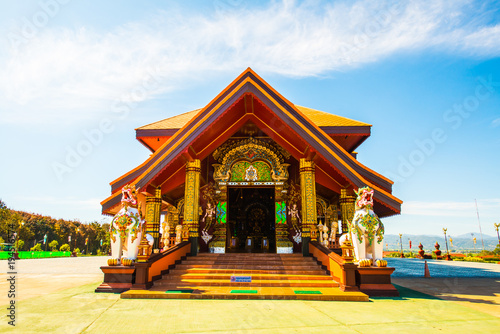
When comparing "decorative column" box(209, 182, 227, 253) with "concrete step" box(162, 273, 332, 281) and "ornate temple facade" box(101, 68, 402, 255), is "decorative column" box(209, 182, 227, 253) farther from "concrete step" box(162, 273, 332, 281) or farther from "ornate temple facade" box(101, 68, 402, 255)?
"concrete step" box(162, 273, 332, 281)

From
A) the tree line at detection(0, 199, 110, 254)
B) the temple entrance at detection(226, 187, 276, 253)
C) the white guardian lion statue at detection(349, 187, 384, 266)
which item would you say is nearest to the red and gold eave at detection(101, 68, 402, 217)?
the white guardian lion statue at detection(349, 187, 384, 266)

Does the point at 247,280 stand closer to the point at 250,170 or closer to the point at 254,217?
the point at 250,170

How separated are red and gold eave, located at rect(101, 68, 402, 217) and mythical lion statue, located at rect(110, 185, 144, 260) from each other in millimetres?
840

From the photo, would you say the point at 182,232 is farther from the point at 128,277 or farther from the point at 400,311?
the point at 400,311

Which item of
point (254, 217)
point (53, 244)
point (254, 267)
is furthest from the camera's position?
point (53, 244)

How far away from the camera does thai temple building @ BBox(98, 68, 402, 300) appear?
739 cm

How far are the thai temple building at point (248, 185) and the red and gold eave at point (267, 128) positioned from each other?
0.03m

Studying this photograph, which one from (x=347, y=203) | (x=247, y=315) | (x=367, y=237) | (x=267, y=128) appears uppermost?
(x=267, y=128)

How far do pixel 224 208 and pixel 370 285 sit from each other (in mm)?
6033

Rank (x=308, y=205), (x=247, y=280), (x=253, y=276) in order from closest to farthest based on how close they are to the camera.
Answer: (x=247, y=280) < (x=253, y=276) < (x=308, y=205)

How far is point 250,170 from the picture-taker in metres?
11.7

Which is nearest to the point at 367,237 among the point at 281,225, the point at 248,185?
the point at 281,225

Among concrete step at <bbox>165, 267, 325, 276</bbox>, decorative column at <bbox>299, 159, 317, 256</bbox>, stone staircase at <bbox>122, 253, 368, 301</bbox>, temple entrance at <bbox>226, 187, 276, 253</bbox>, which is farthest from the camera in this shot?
temple entrance at <bbox>226, 187, 276, 253</bbox>

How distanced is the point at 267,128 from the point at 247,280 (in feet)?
18.0
